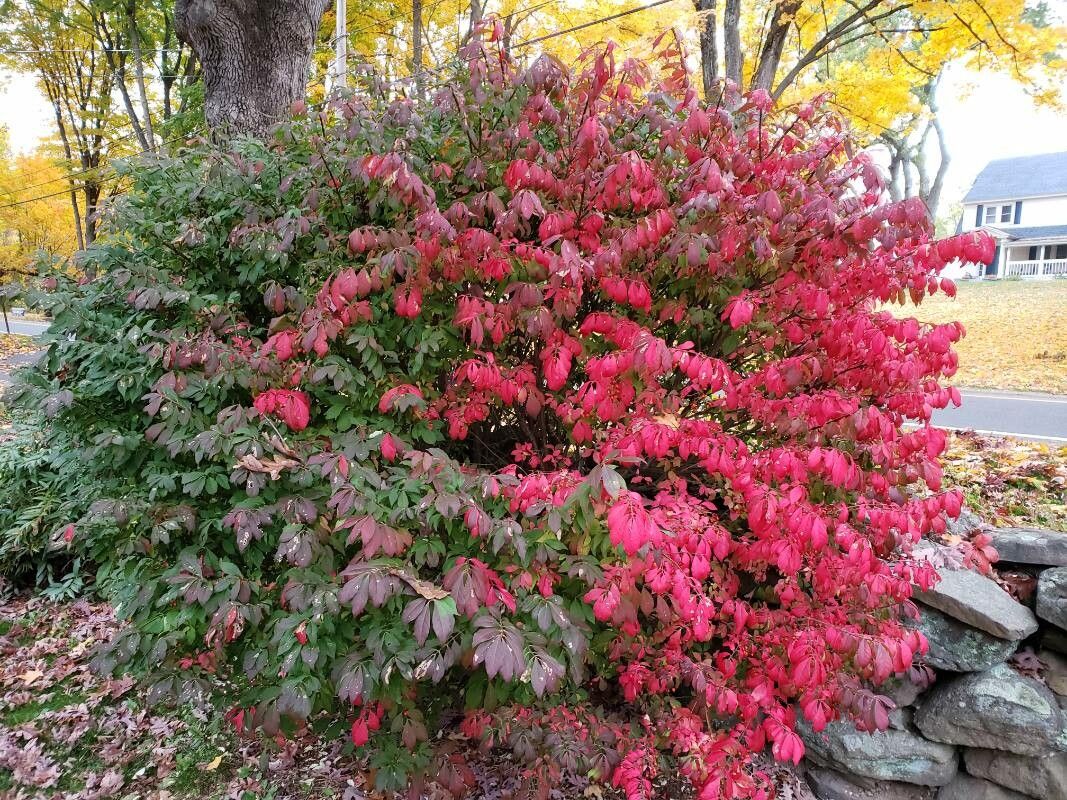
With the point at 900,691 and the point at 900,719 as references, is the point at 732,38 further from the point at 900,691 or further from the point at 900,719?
the point at 900,719

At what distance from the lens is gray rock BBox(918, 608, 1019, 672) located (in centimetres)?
312

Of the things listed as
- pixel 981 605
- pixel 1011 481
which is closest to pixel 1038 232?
pixel 1011 481

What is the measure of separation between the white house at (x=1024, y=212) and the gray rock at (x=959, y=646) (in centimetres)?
2948

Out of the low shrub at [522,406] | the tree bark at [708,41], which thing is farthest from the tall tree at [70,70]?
the low shrub at [522,406]

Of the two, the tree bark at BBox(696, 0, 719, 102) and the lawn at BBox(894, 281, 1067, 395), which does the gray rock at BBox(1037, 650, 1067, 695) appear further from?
the lawn at BBox(894, 281, 1067, 395)

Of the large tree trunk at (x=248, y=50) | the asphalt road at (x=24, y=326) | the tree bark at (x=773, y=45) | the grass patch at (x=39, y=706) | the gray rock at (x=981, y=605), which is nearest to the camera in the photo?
the gray rock at (x=981, y=605)

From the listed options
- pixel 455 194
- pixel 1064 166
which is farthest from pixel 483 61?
pixel 1064 166

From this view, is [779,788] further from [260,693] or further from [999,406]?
[999,406]

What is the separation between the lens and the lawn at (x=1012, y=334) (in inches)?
432

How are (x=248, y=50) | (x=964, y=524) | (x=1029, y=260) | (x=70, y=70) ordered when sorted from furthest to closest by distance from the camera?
1. (x=1029, y=260)
2. (x=70, y=70)
3. (x=248, y=50)
4. (x=964, y=524)

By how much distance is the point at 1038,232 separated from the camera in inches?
1094

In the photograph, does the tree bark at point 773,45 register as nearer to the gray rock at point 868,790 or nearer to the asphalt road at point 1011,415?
the asphalt road at point 1011,415

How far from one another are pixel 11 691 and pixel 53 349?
227cm

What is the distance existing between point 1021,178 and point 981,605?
115 feet
